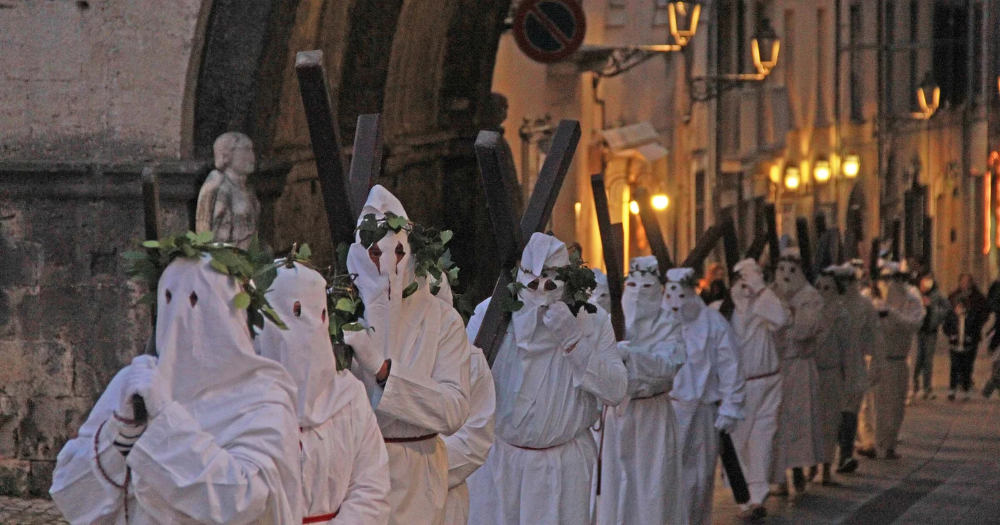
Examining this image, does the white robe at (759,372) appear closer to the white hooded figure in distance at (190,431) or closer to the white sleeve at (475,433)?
the white sleeve at (475,433)

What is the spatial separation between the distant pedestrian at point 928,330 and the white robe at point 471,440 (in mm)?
17261

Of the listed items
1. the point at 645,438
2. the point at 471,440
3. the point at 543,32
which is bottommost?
the point at 645,438

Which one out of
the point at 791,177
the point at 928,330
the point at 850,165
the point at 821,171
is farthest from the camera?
the point at 850,165

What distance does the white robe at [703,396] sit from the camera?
1566 centimetres

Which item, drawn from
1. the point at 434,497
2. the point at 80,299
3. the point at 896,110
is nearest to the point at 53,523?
the point at 80,299

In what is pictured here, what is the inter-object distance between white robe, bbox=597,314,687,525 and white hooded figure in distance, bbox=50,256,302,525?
25.6 ft

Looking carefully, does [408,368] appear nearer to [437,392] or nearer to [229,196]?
[437,392]

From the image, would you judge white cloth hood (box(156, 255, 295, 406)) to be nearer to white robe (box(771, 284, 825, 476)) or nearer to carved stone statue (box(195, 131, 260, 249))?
carved stone statue (box(195, 131, 260, 249))

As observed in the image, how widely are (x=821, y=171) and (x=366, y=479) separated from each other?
112ft

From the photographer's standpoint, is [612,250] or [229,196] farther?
[612,250]

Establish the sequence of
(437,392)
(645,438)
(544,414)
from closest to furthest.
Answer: (437,392)
(544,414)
(645,438)

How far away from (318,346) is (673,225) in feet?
82.3

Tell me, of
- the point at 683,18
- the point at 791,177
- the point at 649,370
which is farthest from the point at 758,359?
the point at 791,177

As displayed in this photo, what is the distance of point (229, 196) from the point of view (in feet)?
45.0
